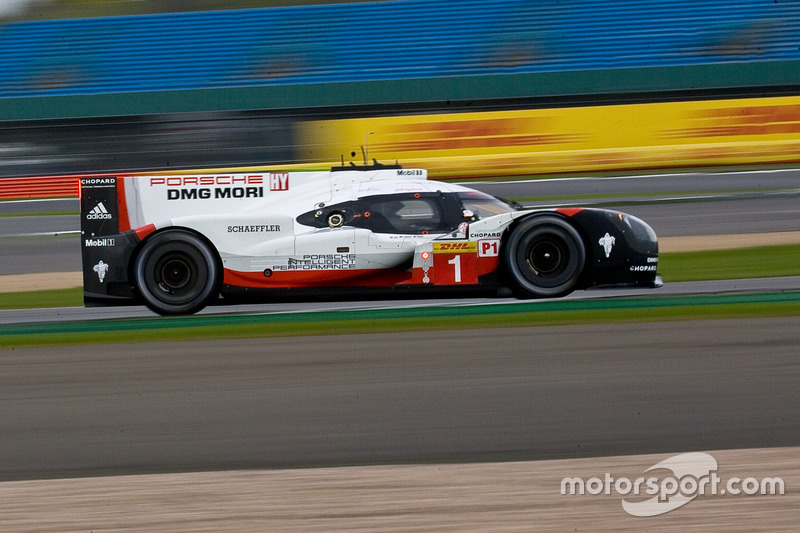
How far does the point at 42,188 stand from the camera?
17625mm

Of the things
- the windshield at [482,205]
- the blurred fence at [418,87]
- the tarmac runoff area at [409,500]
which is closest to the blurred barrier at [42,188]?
the blurred fence at [418,87]

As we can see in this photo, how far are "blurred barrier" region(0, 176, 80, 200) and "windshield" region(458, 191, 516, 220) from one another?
38.1ft

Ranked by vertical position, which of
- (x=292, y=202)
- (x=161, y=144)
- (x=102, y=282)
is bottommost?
(x=102, y=282)

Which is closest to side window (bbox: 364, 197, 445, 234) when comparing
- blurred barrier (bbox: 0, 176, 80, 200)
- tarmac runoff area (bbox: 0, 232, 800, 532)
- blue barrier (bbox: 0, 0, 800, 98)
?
tarmac runoff area (bbox: 0, 232, 800, 532)

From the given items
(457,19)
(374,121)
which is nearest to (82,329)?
(374,121)

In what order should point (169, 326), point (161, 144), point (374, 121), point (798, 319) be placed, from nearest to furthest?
point (798, 319) < point (169, 326) < point (374, 121) < point (161, 144)

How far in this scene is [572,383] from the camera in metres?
5.34

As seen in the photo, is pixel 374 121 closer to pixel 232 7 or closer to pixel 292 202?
pixel 232 7

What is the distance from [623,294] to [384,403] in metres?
3.85

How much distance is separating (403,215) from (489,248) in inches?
29.8

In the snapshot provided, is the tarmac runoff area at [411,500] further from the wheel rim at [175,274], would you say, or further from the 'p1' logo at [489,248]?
the wheel rim at [175,274]

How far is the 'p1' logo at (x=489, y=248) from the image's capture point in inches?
304

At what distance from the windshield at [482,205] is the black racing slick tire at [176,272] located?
2.12 meters

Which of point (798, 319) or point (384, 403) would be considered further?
point (798, 319)
